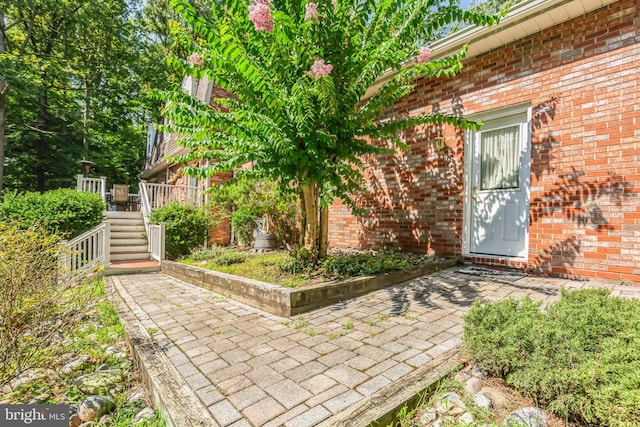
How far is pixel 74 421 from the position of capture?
1897mm

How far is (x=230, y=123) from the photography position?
11.7 ft

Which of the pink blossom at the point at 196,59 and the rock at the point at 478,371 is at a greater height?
the pink blossom at the point at 196,59

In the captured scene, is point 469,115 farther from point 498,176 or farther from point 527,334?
point 527,334

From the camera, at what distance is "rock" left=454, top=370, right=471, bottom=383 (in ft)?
6.36

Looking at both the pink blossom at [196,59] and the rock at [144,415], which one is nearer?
the rock at [144,415]

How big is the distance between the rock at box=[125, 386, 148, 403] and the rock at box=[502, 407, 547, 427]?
2.25 m

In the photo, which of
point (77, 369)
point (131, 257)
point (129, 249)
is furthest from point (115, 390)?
point (129, 249)

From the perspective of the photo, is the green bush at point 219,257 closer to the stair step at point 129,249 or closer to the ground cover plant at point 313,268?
the ground cover plant at point 313,268

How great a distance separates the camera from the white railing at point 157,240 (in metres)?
7.31

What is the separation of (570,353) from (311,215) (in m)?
3.26

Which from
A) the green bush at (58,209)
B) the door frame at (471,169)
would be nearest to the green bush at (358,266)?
the door frame at (471,169)

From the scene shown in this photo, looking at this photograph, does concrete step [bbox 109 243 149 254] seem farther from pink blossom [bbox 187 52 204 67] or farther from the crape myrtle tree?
pink blossom [bbox 187 52 204 67]

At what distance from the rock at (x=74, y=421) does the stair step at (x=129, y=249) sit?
6848 mm

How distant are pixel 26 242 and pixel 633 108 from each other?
253 inches
